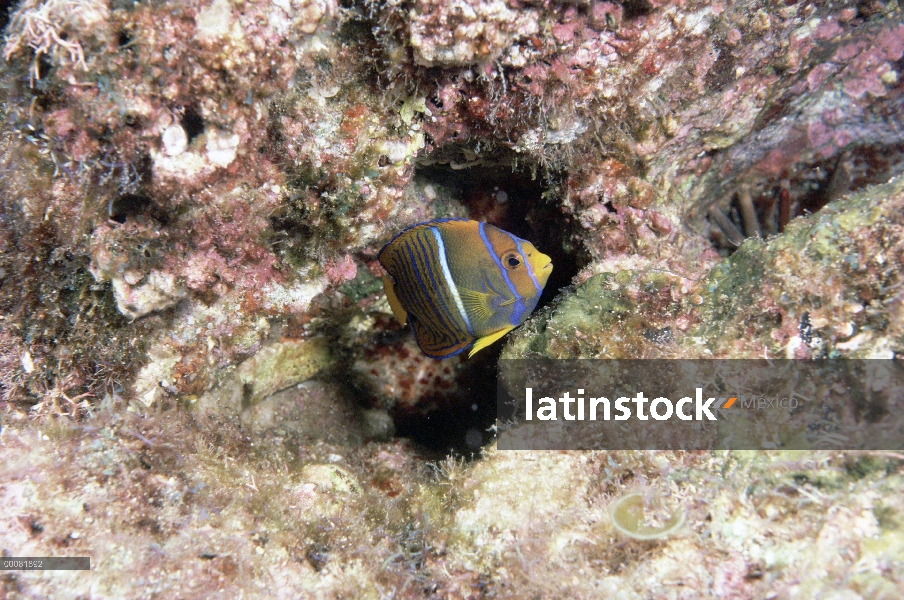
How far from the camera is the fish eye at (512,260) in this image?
9.20 feet

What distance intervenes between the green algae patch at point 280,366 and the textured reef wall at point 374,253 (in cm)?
31

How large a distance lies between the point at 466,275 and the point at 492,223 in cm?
173

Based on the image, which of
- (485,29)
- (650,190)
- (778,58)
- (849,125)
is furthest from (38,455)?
(849,125)

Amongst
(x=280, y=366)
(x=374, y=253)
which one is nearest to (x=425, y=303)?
(x=374, y=253)

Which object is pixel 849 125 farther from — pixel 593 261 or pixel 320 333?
pixel 320 333

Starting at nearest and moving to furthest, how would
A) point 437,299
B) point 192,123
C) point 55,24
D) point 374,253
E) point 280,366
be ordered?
point 55,24
point 192,123
point 437,299
point 374,253
point 280,366

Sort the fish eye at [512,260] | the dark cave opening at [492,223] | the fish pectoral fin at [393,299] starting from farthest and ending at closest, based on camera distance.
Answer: the dark cave opening at [492,223], the fish pectoral fin at [393,299], the fish eye at [512,260]

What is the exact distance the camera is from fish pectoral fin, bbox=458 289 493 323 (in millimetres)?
2887

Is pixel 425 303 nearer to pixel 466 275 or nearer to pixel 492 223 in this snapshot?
pixel 466 275

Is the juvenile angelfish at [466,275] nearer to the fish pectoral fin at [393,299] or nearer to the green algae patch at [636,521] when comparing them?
the fish pectoral fin at [393,299]

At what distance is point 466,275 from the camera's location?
9.42 feet

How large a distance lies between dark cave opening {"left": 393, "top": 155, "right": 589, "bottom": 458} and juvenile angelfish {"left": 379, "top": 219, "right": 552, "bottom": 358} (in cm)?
98

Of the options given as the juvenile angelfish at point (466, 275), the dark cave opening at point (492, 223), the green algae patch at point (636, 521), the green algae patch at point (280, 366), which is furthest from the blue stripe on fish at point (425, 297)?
the green algae patch at point (280, 366)

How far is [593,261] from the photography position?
3.59 meters
